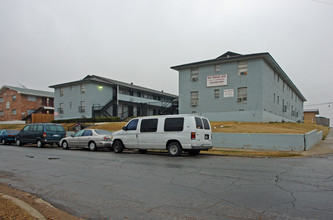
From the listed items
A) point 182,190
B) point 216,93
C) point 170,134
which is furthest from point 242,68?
point 182,190

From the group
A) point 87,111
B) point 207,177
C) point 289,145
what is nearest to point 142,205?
point 207,177

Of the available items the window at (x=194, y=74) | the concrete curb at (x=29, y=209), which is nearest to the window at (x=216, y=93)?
the window at (x=194, y=74)

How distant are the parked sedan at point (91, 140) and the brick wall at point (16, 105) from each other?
120 feet

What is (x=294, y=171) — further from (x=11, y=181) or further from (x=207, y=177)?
(x=11, y=181)

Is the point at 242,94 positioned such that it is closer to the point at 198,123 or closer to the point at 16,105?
the point at 198,123

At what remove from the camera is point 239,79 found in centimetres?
2697

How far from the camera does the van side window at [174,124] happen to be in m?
12.5

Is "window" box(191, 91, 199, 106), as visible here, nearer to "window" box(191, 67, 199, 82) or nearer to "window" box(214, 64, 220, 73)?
"window" box(191, 67, 199, 82)

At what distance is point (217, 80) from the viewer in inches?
1105

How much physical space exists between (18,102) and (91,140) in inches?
1556

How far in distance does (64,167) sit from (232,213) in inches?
276

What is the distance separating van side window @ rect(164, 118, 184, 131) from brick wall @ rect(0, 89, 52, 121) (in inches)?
1738

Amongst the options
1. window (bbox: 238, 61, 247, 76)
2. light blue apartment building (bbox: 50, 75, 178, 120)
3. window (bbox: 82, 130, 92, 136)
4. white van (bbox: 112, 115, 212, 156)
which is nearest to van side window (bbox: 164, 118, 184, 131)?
white van (bbox: 112, 115, 212, 156)

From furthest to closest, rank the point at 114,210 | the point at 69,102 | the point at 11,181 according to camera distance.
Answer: the point at 69,102 → the point at 11,181 → the point at 114,210
